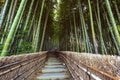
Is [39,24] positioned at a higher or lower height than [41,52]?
higher

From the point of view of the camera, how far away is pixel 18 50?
20.2 feet

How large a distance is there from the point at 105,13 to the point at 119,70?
7.82 meters

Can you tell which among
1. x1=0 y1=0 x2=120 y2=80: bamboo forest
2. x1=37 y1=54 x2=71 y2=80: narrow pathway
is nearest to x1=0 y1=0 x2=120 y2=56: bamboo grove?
x1=0 y1=0 x2=120 y2=80: bamboo forest

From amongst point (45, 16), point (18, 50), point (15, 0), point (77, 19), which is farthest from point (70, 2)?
point (18, 50)

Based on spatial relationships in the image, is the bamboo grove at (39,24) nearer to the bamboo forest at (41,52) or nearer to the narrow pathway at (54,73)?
the bamboo forest at (41,52)

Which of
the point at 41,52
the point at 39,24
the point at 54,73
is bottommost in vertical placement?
the point at 54,73

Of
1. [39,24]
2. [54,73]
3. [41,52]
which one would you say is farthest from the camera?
[39,24]

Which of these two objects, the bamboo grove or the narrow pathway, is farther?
the bamboo grove

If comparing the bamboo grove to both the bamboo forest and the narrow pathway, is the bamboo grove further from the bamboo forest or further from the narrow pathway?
the narrow pathway

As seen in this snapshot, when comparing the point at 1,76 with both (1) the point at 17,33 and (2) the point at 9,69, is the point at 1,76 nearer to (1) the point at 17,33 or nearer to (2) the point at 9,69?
(2) the point at 9,69

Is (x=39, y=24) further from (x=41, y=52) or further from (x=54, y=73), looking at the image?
(x=54, y=73)

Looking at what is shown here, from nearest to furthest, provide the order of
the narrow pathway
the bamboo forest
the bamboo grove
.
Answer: the bamboo forest
the narrow pathway
the bamboo grove

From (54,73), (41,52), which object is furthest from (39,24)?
(54,73)

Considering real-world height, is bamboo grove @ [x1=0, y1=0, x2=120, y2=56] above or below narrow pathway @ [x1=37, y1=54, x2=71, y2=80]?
above
